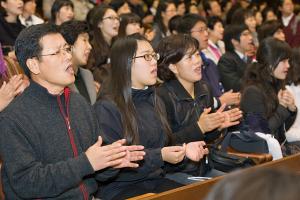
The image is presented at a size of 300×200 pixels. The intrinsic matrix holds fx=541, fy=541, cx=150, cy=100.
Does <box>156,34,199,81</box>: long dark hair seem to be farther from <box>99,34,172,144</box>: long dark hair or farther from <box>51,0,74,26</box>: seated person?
<box>51,0,74,26</box>: seated person

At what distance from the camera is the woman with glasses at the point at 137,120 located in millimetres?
2614

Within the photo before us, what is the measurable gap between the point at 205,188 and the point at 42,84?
82 centimetres

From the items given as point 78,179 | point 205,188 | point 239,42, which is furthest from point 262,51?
point 78,179

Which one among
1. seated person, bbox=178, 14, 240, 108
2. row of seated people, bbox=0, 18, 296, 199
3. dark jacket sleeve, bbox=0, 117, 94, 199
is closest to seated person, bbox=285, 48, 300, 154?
row of seated people, bbox=0, 18, 296, 199

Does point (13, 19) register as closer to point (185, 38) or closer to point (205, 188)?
point (185, 38)

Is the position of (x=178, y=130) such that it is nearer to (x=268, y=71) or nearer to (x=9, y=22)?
(x=268, y=71)

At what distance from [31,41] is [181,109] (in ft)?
3.77

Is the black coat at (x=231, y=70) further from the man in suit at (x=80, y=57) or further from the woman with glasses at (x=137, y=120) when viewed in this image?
the woman with glasses at (x=137, y=120)

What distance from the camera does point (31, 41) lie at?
231 cm

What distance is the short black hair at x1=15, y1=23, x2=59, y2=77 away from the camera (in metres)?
2.31

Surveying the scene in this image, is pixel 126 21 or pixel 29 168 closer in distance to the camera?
pixel 29 168

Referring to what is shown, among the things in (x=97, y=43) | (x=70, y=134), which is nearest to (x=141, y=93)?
(x=70, y=134)

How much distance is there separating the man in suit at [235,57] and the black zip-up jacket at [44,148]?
2600 mm

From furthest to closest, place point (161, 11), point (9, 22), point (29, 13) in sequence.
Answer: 1. point (161, 11)
2. point (29, 13)
3. point (9, 22)
